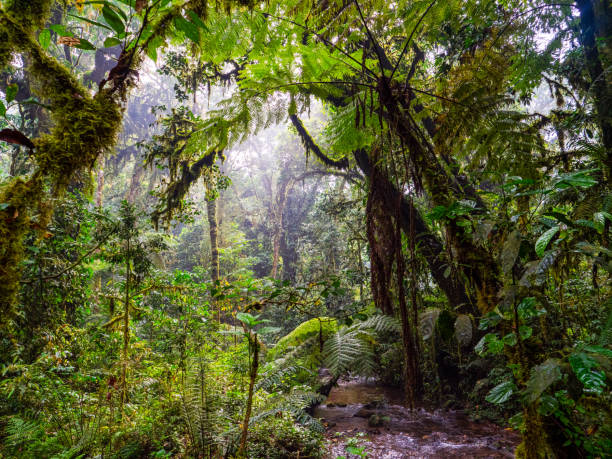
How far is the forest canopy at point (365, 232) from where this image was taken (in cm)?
128

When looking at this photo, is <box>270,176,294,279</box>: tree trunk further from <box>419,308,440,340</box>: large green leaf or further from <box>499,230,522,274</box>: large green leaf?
<box>499,230,522,274</box>: large green leaf

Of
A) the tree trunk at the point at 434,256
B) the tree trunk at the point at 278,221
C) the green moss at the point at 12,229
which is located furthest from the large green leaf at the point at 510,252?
the tree trunk at the point at 278,221

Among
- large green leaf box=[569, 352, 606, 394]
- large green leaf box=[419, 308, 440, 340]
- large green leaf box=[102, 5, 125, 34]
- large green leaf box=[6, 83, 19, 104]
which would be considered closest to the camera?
large green leaf box=[569, 352, 606, 394]

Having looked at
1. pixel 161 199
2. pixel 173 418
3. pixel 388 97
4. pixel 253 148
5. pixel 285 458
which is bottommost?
pixel 285 458

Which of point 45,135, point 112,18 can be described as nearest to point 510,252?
point 112,18

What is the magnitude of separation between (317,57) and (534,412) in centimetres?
258

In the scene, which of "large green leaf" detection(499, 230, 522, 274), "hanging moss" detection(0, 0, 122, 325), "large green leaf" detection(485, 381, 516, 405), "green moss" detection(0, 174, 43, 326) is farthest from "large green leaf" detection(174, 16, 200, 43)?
"large green leaf" detection(485, 381, 516, 405)

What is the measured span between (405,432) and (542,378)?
4039 millimetres

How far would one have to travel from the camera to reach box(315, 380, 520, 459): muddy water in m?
3.55

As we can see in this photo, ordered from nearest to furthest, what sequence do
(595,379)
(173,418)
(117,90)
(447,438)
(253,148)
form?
1. (595,379)
2. (117,90)
3. (173,418)
4. (447,438)
5. (253,148)

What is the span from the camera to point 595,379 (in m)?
0.94

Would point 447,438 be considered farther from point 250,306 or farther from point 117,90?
point 117,90

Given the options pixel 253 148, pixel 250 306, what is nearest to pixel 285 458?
pixel 250 306

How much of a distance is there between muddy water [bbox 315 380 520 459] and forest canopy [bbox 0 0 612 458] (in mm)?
43
